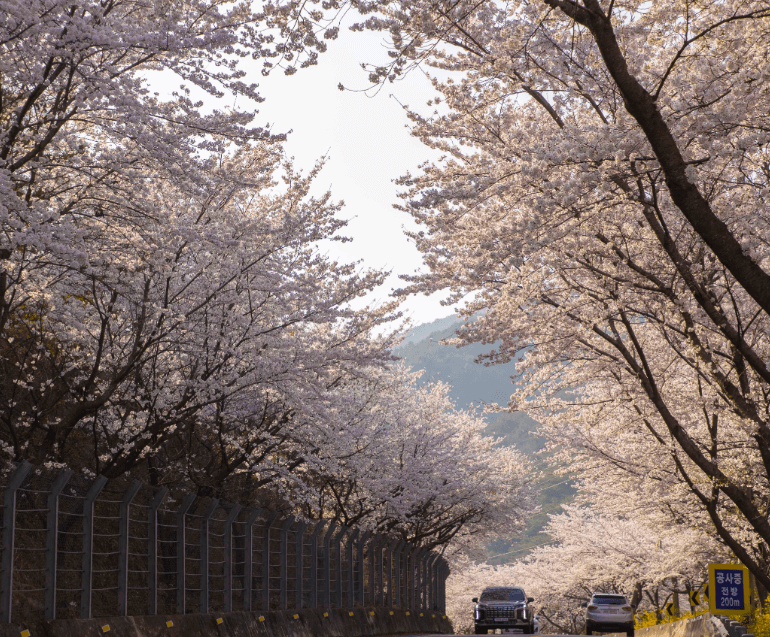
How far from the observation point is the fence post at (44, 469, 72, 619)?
7789 millimetres

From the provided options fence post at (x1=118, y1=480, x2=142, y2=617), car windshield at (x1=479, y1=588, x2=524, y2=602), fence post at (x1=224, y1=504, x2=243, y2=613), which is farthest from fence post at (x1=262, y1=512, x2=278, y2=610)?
car windshield at (x1=479, y1=588, x2=524, y2=602)

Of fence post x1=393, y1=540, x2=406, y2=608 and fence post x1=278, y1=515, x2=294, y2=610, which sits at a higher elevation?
fence post x1=278, y1=515, x2=294, y2=610

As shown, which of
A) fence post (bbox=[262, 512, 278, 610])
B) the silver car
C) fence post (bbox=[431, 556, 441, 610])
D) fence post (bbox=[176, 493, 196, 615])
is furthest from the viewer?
fence post (bbox=[431, 556, 441, 610])

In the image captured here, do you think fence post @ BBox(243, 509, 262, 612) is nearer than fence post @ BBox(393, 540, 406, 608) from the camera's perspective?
Yes

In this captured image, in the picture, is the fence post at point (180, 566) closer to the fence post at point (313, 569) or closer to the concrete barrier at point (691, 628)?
the fence post at point (313, 569)

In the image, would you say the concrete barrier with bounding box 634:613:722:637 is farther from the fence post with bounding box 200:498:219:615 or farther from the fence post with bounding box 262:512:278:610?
the fence post with bounding box 200:498:219:615

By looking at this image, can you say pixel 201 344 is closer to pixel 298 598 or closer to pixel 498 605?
pixel 298 598

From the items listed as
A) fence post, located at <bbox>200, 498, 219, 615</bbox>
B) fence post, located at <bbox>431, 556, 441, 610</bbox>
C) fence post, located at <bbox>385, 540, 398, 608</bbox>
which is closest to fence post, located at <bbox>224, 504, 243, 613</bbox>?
fence post, located at <bbox>200, 498, 219, 615</bbox>

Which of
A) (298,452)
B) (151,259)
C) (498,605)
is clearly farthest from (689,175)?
(498,605)

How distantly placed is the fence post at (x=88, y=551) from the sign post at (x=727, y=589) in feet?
36.4

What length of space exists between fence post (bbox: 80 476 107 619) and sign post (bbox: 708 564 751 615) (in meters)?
11.1

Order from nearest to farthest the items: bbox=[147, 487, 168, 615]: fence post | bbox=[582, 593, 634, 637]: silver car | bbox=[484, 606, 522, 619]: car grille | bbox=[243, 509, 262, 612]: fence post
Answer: bbox=[147, 487, 168, 615]: fence post, bbox=[243, 509, 262, 612]: fence post, bbox=[484, 606, 522, 619]: car grille, bbox=[582, 593, 634, 637]: silver car

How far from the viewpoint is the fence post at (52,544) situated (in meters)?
7.79

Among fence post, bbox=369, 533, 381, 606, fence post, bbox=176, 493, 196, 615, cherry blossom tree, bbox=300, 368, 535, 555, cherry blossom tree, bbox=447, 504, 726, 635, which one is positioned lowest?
cherry blossom tree, bbox=447, 504, 726, 635
